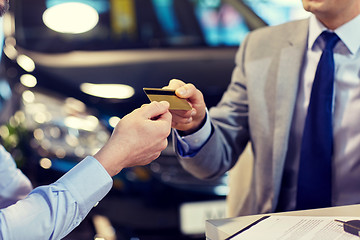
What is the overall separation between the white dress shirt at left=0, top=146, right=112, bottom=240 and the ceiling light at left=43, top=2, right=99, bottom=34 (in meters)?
1.96

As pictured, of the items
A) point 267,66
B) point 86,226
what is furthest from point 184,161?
point 86,226

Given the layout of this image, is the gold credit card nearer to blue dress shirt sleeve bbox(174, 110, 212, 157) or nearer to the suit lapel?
blue dress shirt sleeve bbox(174, 110, 212, 157)

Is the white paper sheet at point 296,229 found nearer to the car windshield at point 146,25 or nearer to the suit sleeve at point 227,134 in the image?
the suit sleeve at point 227,134

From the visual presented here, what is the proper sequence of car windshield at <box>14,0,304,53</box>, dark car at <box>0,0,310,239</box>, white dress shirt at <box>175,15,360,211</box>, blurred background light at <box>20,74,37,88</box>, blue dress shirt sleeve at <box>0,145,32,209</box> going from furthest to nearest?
car windshield at <box>14,0,304,53</box> < blurred background light at <box>20,74,37,88</box> < dark car at <box>0,0,310,239</box> < white dress shirt at <box>175,15,360,211</box> < blue dress shirt sleeve at <box>0,145,32,209</box>

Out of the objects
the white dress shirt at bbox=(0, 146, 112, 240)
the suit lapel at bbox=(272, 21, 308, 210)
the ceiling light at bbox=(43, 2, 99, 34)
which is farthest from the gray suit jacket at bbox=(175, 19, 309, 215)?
the ceiling light at bbox=(43, 2, 99, 34)

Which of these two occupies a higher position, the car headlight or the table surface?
the car headlight

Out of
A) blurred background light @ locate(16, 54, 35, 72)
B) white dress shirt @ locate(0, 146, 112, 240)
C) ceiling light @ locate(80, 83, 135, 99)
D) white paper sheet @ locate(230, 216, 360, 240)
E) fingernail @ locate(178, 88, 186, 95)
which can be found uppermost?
blurred background light @ locate(16, 54, 35, 72)

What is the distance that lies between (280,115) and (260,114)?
8 cm

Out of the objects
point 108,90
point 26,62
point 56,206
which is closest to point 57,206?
point 56,206

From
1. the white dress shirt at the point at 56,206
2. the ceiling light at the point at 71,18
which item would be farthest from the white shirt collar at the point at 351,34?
the ceiling light at the point at 71,18

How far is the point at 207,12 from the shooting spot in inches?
134

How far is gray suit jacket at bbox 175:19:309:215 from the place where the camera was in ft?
5.28

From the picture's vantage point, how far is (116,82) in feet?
8.45

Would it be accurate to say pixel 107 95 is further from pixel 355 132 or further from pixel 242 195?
pixel 355 132
